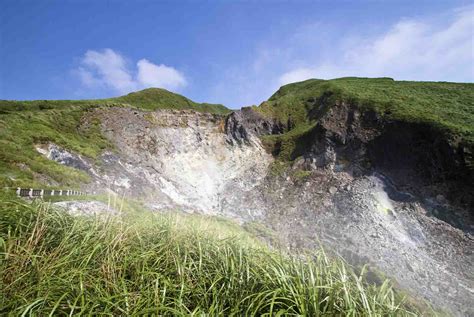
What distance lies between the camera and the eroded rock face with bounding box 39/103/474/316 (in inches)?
837

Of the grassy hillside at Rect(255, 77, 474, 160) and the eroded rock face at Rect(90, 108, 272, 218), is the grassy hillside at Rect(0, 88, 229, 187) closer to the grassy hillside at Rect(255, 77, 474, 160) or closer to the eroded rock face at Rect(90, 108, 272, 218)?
the eroded rock face at Rect(90, 108, 272, 218)

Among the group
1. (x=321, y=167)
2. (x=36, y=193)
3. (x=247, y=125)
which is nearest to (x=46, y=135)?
(x=36, y=193)

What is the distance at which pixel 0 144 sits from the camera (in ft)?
68.5

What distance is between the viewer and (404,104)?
3488 cm

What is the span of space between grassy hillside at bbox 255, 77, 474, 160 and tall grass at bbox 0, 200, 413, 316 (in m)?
29.4

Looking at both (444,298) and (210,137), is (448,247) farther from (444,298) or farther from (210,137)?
(210,137)

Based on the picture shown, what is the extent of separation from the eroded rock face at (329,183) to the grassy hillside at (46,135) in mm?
2015

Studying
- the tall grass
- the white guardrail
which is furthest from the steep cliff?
the tall grass

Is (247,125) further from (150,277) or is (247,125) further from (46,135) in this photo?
(150,277)

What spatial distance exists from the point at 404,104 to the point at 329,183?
1444cm

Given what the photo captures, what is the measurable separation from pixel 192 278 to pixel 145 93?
55.4 metres

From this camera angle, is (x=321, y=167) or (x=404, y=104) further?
(x=404, y=104)

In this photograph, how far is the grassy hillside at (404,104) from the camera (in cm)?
2922

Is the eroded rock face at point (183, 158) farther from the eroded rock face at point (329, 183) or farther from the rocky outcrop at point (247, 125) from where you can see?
the rocky outcrop at point (247, 125)
